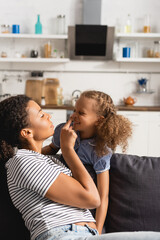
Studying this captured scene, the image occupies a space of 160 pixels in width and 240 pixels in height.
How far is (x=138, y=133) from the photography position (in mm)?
4387

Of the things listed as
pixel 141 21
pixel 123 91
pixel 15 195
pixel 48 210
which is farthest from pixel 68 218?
pixel 141 21

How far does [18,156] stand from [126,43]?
4084 millimetres

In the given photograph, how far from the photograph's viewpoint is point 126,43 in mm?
4875

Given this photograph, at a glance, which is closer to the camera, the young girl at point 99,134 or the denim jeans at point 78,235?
the denim jeans at point 78,235

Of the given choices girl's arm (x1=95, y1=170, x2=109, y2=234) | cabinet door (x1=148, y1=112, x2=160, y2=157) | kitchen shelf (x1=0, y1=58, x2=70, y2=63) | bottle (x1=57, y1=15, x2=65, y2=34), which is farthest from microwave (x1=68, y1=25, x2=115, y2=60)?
girl's arm (x1=95, y1=170, x2=109, y2=234)

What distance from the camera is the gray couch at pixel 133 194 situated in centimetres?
154

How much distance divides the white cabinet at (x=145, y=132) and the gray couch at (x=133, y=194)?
271 cm

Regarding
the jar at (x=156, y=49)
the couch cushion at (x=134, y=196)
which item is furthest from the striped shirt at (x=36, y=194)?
Answer: the jar at (x=156, y=49)

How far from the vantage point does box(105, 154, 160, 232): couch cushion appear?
1546 millimetres

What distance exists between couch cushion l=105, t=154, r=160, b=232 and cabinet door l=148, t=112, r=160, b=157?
9.10 feet

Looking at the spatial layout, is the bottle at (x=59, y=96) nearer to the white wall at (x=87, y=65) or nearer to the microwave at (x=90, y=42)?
the white wall at (x=87, y=65)

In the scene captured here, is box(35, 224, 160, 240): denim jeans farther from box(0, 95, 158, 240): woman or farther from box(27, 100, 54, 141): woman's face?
box(27, 100, 54, 141): woman's face

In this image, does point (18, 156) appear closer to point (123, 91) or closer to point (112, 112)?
point (112, 112)

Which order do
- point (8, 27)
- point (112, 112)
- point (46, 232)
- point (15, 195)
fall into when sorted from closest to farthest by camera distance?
point (46, 232) → point (15, 195) → point (112, 112) → point (8, 27)
